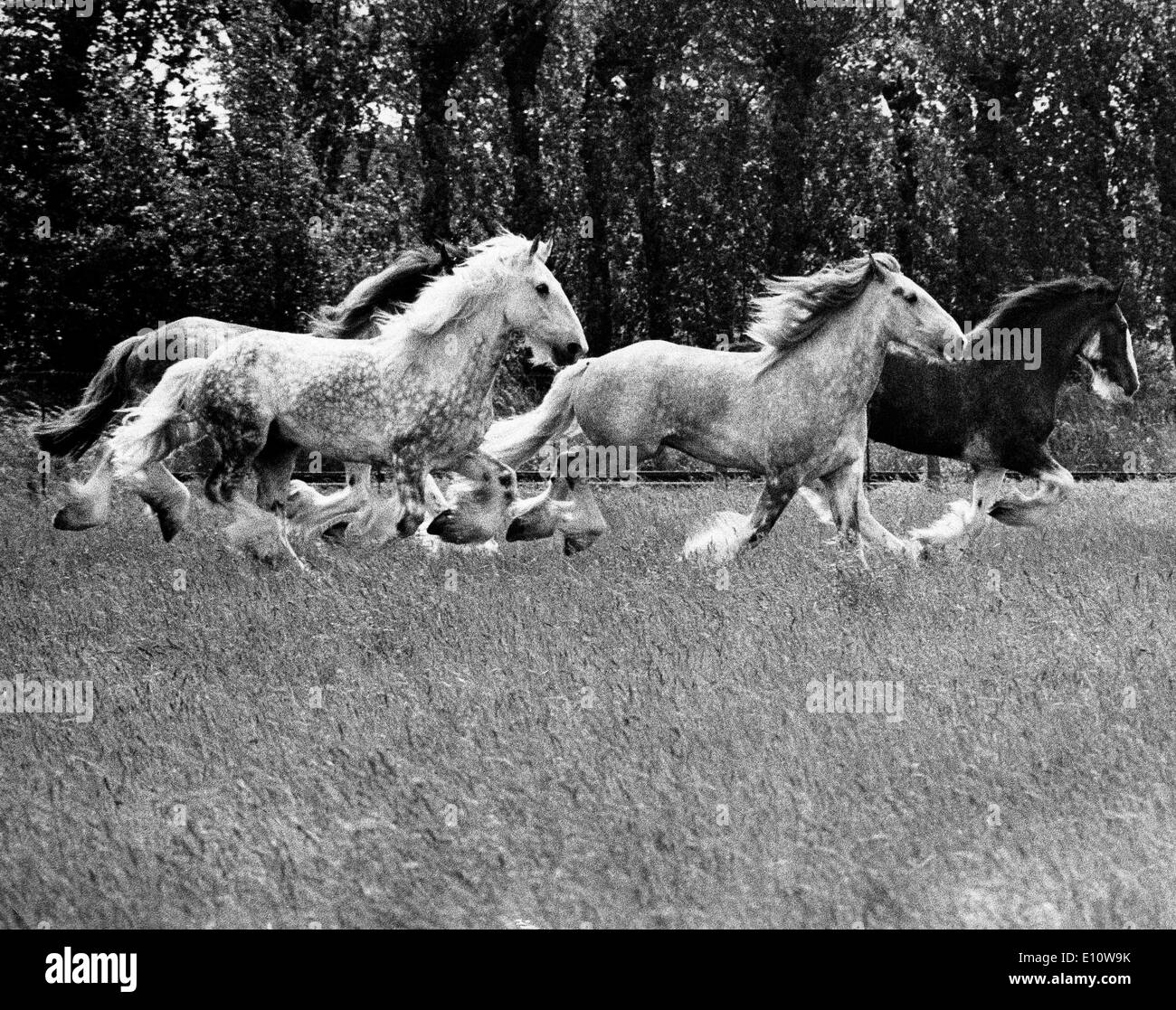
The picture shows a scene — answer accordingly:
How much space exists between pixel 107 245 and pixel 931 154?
Answer: 1304 centimetres

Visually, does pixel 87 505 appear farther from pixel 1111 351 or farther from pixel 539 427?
pixel 1111 351

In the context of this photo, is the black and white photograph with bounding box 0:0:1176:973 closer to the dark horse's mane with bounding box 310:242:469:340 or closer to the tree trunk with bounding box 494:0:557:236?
the dark horse's mane with bounding box 310:242:469:340

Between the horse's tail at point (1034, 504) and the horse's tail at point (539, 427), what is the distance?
308cm

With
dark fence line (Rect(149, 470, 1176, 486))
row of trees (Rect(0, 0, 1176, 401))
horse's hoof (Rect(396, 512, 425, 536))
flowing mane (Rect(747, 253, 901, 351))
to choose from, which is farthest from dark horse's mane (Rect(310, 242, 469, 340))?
row of trees (Rect(0, 0, 1176, 401))

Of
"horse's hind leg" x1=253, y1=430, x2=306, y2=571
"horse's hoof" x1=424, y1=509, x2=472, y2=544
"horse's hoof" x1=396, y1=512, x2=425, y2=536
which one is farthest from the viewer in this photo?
"horse's hind leg" x1=253, y1=430, x2=306, y2=571

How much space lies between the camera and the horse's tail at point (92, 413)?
11.1 metres

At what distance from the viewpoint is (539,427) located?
1012 centimetres

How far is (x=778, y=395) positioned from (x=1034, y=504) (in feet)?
7.65

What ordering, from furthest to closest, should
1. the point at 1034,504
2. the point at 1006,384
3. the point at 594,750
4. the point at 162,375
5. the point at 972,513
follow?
the point at 162,375, the point at 1006,384, the point at 972,513, the point at 1034,504, the point at 594,750

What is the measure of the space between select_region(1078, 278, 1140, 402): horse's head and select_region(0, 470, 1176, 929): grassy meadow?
2.31 meters

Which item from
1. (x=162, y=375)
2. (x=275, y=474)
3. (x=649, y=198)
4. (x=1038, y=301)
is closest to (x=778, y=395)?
(x=1038, y=301)

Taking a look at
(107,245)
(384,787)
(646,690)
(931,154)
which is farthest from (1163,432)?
(384,787)

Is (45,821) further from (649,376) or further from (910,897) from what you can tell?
(649,376)

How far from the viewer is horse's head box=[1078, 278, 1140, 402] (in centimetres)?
1133
